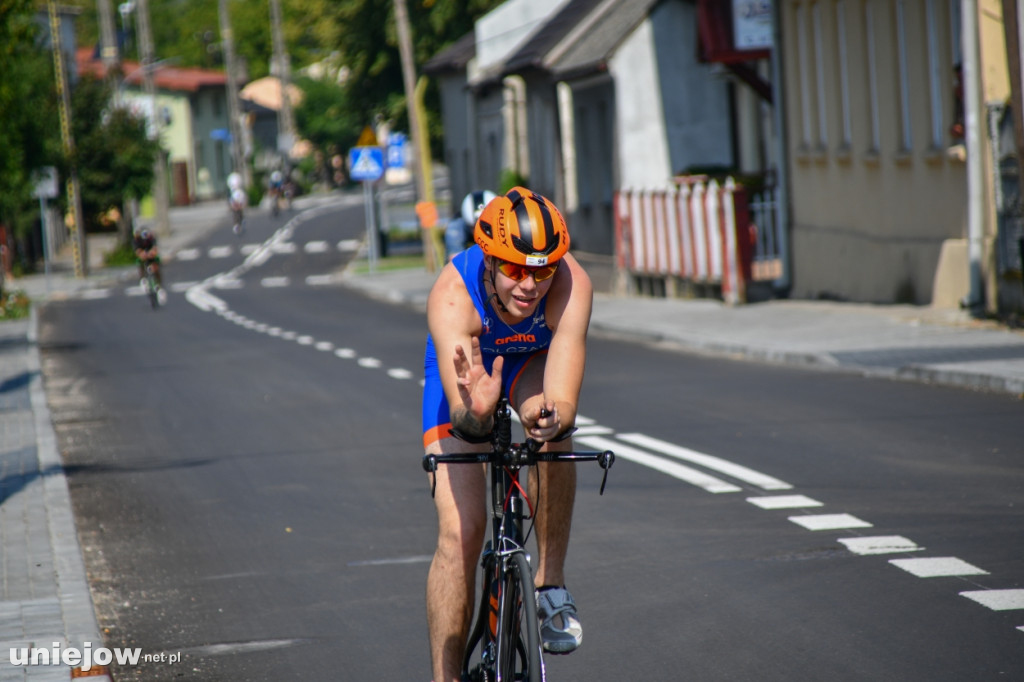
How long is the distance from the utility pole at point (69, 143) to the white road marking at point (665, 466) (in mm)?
38595

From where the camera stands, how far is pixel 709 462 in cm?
1087

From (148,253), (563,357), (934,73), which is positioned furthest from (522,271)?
(148,253)

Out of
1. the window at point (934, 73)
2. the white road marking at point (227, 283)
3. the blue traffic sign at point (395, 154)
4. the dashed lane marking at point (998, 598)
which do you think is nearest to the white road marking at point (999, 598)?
the dashed lane marking at point (998, 598)

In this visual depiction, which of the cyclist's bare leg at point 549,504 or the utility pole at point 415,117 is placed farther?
the utility pole at point 415,117

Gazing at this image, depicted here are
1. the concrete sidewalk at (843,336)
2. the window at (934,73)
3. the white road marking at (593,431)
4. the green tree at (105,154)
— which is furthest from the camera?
the green tree at (105,154)

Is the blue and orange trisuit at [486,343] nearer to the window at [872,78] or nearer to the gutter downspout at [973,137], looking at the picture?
the gutter downspout at [973,137]

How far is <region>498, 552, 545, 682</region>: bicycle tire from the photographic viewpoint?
15.2ft

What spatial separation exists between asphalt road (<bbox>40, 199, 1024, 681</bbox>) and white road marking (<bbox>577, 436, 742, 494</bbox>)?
4cm

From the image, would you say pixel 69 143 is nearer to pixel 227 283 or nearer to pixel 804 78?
pixel 227 283

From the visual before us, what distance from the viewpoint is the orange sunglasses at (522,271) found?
4.78 metres

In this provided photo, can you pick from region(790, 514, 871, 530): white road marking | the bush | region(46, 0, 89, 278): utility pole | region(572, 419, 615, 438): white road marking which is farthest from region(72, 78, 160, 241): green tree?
region(790, 514, 871, 530): white road marking

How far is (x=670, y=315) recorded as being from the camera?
80.6 feet

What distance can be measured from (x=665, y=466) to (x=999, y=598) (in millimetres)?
4144

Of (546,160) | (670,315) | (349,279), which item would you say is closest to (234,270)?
(349,279)
